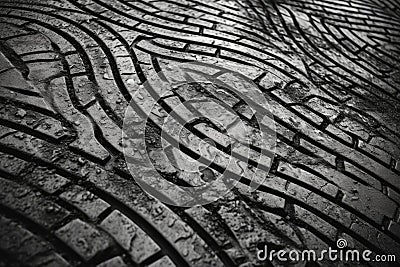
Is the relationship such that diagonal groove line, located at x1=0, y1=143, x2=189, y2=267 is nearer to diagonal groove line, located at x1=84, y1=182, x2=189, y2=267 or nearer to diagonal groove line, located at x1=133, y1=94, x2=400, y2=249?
diagonal groove line, located at x1=84, y1=182, x2=189, y2=267

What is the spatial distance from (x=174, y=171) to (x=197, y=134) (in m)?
0.25

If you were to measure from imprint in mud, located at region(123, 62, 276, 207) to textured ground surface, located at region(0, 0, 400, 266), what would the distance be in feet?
0.18

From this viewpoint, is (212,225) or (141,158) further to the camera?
(141,158)

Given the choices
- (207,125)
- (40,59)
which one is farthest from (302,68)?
(40,59)

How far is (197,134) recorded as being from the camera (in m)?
1.81

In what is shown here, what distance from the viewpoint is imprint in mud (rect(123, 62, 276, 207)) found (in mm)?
1611

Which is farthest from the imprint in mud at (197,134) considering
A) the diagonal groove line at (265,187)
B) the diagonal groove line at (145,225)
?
the diagonal groove line at (145,225)

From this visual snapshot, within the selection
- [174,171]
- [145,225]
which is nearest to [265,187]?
[174,171]

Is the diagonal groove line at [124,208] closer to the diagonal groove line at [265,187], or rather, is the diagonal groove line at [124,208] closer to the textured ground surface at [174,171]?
the textured ground surface at [174,171]

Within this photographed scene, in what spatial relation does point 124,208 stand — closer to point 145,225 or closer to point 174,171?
point 145,225

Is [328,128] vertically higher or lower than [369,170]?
higher

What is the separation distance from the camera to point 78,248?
1296mm

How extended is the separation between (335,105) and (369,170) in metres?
0.49

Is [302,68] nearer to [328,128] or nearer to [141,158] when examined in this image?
[328,128]
